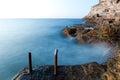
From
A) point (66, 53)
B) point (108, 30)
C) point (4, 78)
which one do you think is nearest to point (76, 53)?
point (66, 53)

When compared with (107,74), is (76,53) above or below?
below

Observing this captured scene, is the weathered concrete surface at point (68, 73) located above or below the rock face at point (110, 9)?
below

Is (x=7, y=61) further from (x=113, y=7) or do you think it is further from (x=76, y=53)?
(x=113, y=7)

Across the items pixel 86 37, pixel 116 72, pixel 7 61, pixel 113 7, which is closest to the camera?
pixel 116 72

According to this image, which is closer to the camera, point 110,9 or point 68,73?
point 68,73

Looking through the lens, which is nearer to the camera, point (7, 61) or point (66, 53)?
point (7, 61)

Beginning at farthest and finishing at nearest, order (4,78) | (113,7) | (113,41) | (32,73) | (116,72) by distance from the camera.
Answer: (113,7) → (113,41) → (4,78) → (32,73) → (116,72)

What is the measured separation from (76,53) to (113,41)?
7.32 m

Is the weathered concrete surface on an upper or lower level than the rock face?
lower

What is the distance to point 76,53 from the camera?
31141 millimetres

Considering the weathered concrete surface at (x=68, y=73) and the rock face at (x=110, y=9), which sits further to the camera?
the rock face at (x=110, y=9)

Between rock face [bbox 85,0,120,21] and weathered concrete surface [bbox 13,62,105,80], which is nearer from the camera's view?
weathered concrete surface [bbox 13,62,105,80]

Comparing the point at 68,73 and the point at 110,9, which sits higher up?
the point at 110,9

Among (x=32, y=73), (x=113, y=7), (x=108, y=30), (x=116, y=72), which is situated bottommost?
(x=32, y=73)
